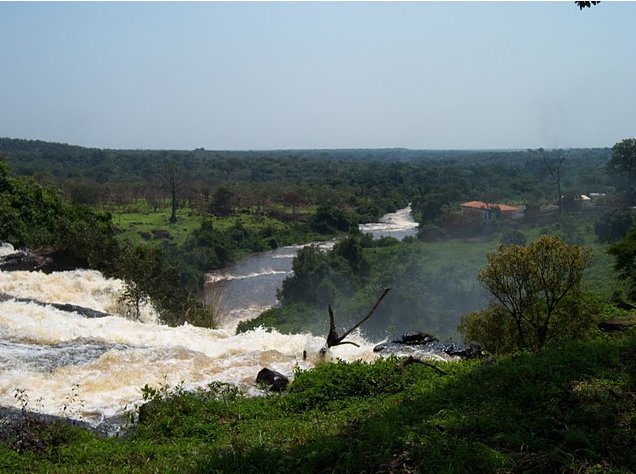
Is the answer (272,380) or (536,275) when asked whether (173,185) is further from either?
(272,380)

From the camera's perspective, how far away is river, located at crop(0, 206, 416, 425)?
29.7 ft

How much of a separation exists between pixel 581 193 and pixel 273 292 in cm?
3661

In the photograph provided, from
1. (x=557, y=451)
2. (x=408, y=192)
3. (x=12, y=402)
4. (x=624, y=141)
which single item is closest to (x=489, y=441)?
(x=557, y=451)

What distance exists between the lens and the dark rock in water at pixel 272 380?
927cm

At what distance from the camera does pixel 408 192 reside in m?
80.1

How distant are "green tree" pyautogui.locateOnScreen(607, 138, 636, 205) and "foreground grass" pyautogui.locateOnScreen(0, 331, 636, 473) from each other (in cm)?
4804

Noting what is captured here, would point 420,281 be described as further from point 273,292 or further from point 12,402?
point 12,402

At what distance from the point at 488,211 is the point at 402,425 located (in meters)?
47.7

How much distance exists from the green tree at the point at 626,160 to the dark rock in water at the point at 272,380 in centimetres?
4846

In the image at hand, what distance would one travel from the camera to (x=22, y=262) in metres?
20.5

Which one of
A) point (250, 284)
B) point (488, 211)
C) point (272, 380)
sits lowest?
point (250, 284)

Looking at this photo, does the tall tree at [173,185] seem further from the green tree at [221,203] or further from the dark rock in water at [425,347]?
the dark rock in water at [425,347]

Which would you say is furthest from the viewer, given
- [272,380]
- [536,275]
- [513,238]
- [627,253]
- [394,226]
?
[394,226]

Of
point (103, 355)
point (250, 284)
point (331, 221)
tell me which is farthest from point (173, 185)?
point (103, 355)
